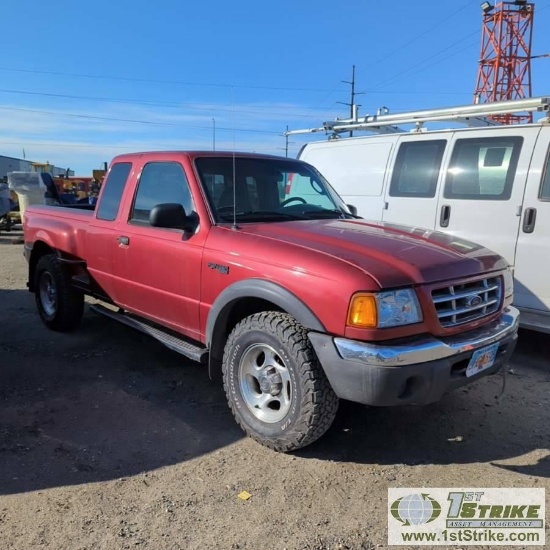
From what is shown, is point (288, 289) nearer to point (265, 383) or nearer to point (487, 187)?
point (265, 383)

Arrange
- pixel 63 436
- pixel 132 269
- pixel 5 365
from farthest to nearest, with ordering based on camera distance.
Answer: pixel 5 365 < pixel 132 269 < pixel 63 436

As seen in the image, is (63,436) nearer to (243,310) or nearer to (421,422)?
(243,310)

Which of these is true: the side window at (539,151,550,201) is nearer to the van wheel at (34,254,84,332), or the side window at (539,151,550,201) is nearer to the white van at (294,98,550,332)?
the white van at (294,98,550,332)

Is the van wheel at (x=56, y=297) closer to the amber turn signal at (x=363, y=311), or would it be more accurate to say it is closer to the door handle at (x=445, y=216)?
the amber turn signal at (x=363, y=311)

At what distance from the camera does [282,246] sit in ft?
10.7

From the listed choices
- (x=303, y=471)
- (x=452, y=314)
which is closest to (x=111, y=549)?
(x=303, y=471)

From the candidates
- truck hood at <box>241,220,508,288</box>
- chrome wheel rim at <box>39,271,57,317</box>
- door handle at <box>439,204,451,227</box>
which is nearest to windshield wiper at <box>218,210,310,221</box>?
truck hood at <box>241,220,508,288</box>

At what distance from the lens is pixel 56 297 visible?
5.57m

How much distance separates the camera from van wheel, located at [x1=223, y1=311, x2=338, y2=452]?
3023 millimetres

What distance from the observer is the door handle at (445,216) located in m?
5.72

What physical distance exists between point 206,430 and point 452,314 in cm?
185

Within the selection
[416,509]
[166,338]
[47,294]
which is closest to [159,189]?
[166,338]

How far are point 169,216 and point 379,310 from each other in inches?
66.1

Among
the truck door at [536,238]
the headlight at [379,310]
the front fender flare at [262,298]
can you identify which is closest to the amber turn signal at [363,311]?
the headlight at [379,310]
